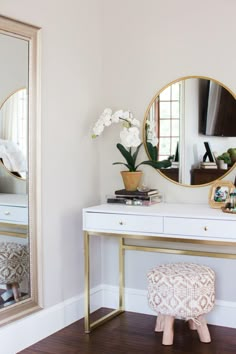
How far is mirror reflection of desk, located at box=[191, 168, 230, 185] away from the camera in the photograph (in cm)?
345

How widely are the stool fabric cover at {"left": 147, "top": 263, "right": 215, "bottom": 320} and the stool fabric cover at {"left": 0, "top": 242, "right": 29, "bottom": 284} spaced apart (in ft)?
2.54

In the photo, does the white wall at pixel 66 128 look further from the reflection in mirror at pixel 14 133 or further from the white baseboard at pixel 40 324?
the reflection in mirror at pixel 14 133

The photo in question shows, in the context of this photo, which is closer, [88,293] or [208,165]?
[88,293]

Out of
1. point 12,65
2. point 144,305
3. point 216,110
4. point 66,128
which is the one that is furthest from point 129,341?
point 12,65

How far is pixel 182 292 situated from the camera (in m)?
3.05

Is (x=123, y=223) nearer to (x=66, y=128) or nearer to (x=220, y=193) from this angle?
(x=220, y=193)

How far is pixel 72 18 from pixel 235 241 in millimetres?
1815

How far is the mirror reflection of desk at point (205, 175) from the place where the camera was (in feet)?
11.3

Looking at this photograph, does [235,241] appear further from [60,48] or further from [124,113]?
Result: [60,48]

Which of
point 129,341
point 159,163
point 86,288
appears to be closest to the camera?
point 129,341

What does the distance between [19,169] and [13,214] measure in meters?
0.27

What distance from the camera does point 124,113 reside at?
358 cm

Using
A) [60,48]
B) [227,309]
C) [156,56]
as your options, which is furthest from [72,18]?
[227,309]

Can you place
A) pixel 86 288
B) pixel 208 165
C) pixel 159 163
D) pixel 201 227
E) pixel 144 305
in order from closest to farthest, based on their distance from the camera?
pixel 201 227
pixel 86 288
pixel 208 165
pixel 159 163
pixel 144 305
